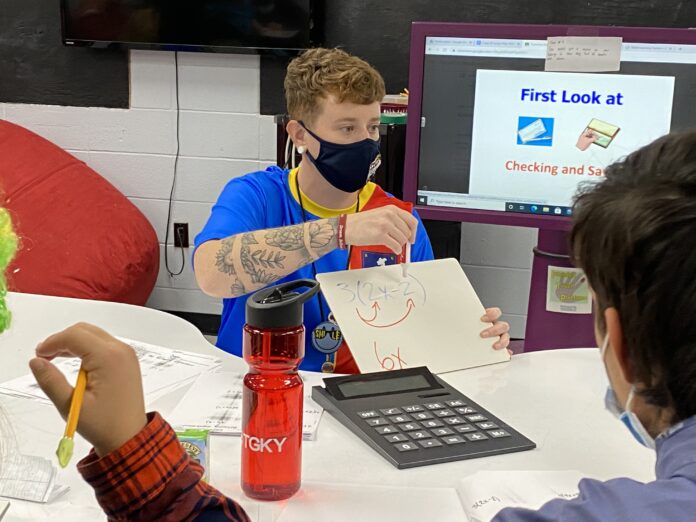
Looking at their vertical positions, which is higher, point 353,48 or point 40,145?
point 353,48

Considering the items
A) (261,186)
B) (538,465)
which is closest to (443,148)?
(261,186)

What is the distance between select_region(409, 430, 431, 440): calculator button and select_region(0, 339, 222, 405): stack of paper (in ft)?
1.44

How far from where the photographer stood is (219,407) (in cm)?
137

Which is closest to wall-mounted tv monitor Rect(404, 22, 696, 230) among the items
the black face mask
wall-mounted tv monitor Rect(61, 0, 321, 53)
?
the black face mask

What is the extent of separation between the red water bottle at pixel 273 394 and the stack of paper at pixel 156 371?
0.39 meters

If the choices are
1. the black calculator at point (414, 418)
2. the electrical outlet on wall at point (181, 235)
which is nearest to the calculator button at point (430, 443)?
the black calculator at point (414, 418)

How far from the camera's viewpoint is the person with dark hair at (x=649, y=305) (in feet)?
2.27

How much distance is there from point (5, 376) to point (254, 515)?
68cm

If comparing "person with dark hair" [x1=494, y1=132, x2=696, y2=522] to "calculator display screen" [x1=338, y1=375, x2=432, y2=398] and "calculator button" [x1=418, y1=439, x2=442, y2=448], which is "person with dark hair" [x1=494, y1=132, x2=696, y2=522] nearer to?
"calculator button" [x1=418, y1=439, x2=442, y2=448]

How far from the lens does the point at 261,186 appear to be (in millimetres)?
1956

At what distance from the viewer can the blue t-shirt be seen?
71.9 inches

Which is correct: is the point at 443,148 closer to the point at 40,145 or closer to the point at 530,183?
the point at 530,183

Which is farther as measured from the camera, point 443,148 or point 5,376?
point 443,148

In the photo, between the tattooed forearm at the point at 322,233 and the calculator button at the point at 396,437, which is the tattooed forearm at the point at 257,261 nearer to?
the tattooed forearm at the point at 322,233
